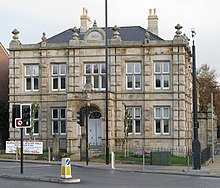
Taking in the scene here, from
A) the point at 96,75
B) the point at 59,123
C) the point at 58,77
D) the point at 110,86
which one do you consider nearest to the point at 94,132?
the point at 59,123

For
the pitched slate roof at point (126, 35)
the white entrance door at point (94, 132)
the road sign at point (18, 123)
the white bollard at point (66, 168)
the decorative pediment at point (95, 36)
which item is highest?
the pitched slate roof at point (126, 35)

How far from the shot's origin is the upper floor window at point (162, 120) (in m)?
43.6

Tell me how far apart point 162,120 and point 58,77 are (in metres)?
9.49

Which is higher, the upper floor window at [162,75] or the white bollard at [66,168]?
the upper floor window at [162,75]

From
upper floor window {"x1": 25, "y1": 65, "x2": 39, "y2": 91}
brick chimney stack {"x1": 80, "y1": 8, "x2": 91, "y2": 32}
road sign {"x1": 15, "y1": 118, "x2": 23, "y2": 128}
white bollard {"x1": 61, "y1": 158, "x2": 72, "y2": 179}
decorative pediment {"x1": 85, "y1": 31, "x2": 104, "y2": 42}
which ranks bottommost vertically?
white bollard {"x1": 61, "y1": 158, "x2": 72, "y2": 179}

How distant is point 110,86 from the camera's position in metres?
44.1

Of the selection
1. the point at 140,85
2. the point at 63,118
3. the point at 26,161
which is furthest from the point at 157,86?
the point at 26,161

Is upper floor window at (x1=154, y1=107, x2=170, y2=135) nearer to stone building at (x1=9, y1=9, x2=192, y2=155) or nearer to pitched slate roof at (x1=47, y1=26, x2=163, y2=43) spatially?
stone building at (x1=9, y1=9, x2=192, y2=155)

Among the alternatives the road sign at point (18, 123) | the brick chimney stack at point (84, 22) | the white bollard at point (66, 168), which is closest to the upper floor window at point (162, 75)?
the brick chimney stack at point (84, 22)

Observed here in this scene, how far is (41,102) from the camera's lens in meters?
45.1

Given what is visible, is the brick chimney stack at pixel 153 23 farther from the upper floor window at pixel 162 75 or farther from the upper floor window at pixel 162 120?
the upper floor window at pixel 162 120

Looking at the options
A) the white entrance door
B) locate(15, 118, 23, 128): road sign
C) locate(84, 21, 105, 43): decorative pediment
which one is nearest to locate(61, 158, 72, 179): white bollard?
locate(15, 118, 23, 128): road sign

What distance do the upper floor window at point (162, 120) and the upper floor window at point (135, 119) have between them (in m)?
1.43

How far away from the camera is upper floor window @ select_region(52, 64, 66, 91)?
4506cm
